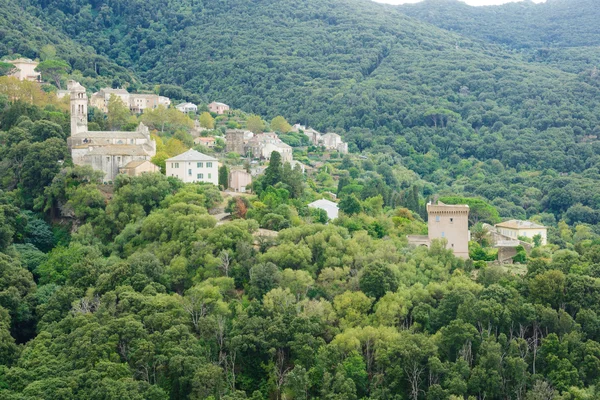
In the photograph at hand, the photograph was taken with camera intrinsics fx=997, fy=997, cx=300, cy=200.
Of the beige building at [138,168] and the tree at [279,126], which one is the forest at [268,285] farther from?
the tree at [279,126]

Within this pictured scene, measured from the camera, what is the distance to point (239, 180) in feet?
241

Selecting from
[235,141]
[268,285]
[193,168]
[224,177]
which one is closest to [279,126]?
[235,141]

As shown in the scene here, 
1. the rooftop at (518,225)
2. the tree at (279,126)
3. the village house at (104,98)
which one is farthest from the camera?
the tree at (279,126)

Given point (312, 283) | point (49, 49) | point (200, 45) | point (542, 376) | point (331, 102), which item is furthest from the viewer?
point (200, 45)

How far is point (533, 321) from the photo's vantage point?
52.0m

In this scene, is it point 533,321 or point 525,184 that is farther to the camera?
point 525,184

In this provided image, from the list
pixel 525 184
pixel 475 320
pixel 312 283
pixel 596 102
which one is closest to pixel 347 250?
pixel 312 283

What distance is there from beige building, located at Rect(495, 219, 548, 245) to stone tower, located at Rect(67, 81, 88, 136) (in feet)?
111

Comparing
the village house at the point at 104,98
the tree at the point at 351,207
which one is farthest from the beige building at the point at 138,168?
the village house at the point at 104,98

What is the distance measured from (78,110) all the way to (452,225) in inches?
1201

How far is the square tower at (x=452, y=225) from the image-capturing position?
62906 millimetres

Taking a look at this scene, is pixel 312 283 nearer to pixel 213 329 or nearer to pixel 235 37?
pixel 213 329

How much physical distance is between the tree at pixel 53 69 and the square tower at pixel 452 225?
51044mm

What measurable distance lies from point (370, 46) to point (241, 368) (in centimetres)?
12667
